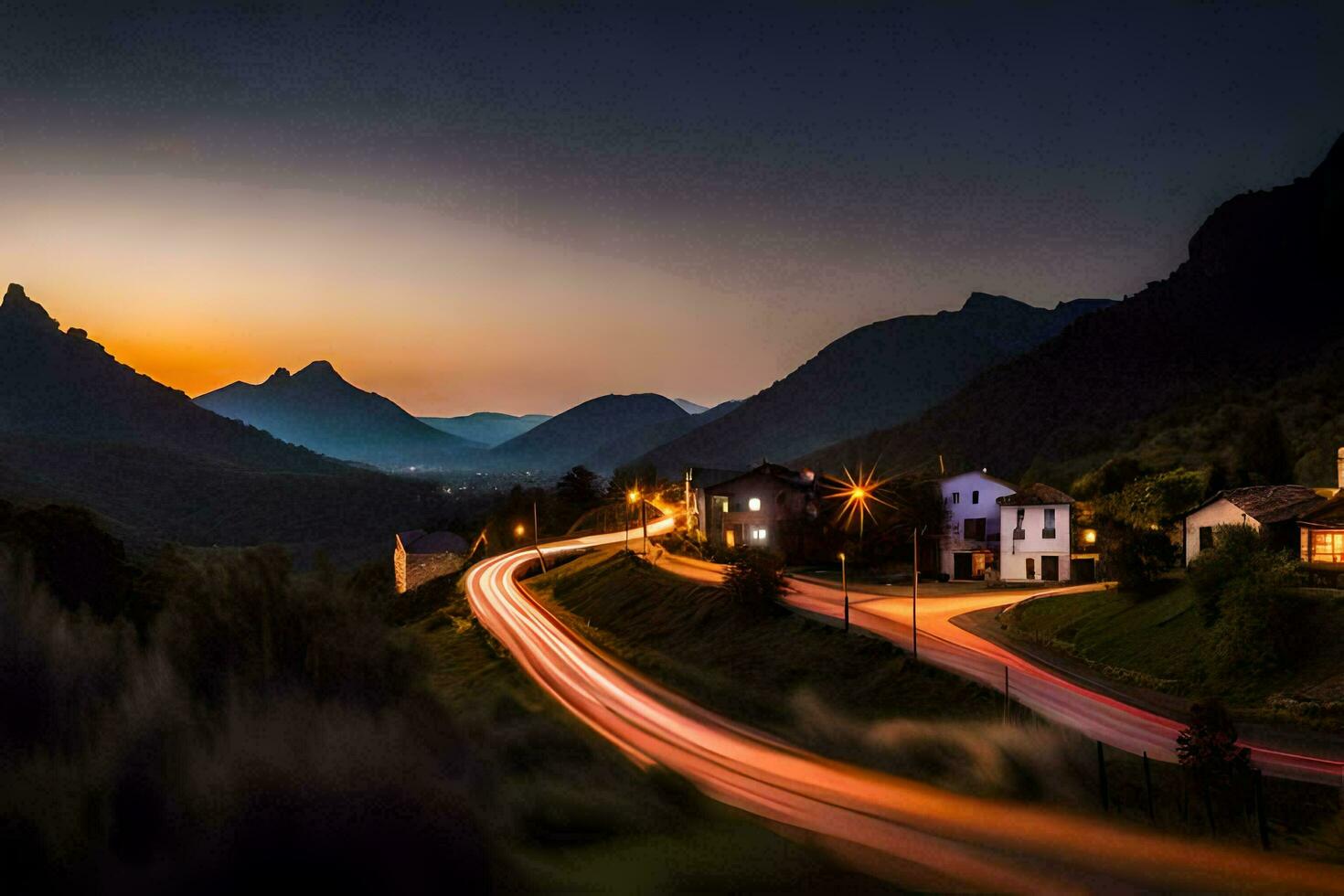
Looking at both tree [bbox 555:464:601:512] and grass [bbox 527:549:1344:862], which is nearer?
Result: grass [bbox 527:549:1344:862]

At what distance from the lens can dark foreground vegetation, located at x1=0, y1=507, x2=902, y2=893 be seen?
948cm

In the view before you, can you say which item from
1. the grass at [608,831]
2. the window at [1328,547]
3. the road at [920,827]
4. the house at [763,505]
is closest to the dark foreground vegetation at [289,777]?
the grass at [608,831]

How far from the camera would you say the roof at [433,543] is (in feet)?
304

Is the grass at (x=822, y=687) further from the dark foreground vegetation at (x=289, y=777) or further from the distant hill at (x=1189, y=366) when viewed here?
the distant hill at (x=1189, y=366)

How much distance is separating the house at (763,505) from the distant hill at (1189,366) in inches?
1426

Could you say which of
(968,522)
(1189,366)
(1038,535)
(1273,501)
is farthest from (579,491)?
(1273,501)

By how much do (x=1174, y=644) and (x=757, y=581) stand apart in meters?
19.8

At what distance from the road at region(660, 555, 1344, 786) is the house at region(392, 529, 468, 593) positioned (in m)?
43.2

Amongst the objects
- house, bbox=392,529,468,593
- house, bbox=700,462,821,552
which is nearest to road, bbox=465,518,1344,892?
house, bbox=700,462,821,552

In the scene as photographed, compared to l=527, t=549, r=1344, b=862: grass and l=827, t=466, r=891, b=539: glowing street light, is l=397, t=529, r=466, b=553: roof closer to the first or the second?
l=527, t=549, r=1344, b=862: grass

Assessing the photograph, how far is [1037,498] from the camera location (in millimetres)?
62500

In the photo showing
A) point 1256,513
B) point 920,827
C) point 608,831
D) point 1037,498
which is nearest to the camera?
point 608,831

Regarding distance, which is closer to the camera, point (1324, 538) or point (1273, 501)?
point (1324, 538)

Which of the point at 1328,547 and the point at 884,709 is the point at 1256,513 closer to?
the point at 1328,547
